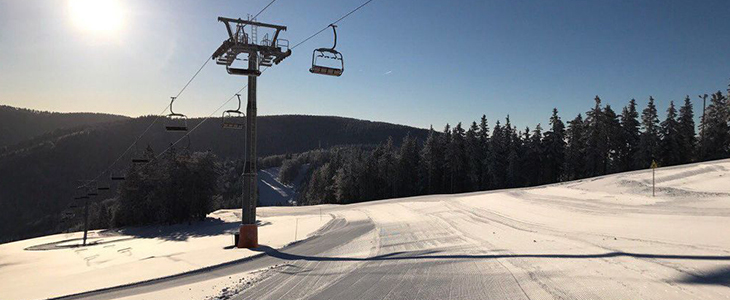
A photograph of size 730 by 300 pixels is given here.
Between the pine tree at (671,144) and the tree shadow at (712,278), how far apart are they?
70.2 meters

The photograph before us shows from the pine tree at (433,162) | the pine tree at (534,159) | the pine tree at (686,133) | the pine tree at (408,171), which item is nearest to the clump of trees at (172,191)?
the pine tree at (408,171)

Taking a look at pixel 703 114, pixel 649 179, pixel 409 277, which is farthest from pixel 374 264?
pixel 703 114

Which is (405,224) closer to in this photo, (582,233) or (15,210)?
(582,233)

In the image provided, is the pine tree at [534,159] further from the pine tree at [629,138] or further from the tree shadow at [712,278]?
the tree shadow at [712,278]

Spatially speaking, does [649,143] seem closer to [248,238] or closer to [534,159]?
[534,159]

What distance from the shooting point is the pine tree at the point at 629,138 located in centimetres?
6888

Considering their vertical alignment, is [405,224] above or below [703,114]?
below

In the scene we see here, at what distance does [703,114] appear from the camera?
67750 mm

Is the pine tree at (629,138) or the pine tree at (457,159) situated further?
the pine tree at (457,159)

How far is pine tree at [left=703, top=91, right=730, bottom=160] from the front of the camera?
6258 centimetres

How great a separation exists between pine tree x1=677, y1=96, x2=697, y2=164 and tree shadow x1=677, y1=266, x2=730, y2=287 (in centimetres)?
7248

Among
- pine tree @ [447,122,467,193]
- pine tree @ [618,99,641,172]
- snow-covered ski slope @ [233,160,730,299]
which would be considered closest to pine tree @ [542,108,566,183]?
pine tree @ [618,99,641,172]

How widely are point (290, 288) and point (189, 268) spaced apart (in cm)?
565

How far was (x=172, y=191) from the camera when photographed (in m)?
53.7
